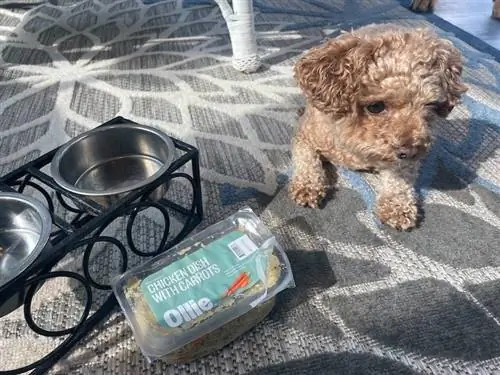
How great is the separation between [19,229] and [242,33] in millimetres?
1146

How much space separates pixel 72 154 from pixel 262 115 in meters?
0.73

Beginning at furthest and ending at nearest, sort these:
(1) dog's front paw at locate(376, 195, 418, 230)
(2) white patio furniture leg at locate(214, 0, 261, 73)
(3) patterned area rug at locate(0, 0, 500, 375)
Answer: (2) white patio furniture leg at locate(214, 0, 261, 73) → (1) dog's front paw at locate(376, 195, 418, 230) → (3) patterned area rug at locate(0, 0, 500, 375)

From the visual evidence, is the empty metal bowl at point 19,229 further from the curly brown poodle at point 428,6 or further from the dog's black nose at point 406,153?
the curly brown poodle at point 428,6

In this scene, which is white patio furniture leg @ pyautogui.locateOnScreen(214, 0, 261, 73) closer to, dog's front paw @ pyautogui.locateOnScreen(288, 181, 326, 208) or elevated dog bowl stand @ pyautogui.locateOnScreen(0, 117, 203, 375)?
dog's front paw @ pyautogui.locateOnScreen(288, 181, 326, 208)

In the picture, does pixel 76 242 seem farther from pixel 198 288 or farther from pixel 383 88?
pixel 383 88

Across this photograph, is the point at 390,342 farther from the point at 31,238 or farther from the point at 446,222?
the point at 31,238

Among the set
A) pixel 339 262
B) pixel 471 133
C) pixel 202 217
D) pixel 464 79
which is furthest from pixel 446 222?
pixel 464 79

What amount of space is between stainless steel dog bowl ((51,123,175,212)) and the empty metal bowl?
124mm

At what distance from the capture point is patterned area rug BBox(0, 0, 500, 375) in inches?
34.1

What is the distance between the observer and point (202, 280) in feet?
2.77

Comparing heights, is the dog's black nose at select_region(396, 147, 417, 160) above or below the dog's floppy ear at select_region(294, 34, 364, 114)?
below

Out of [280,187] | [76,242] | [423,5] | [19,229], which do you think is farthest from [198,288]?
[423,5]

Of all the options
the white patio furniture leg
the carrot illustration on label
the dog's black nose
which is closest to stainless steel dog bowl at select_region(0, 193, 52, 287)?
the carrot illustration on label

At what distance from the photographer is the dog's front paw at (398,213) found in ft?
3.63
